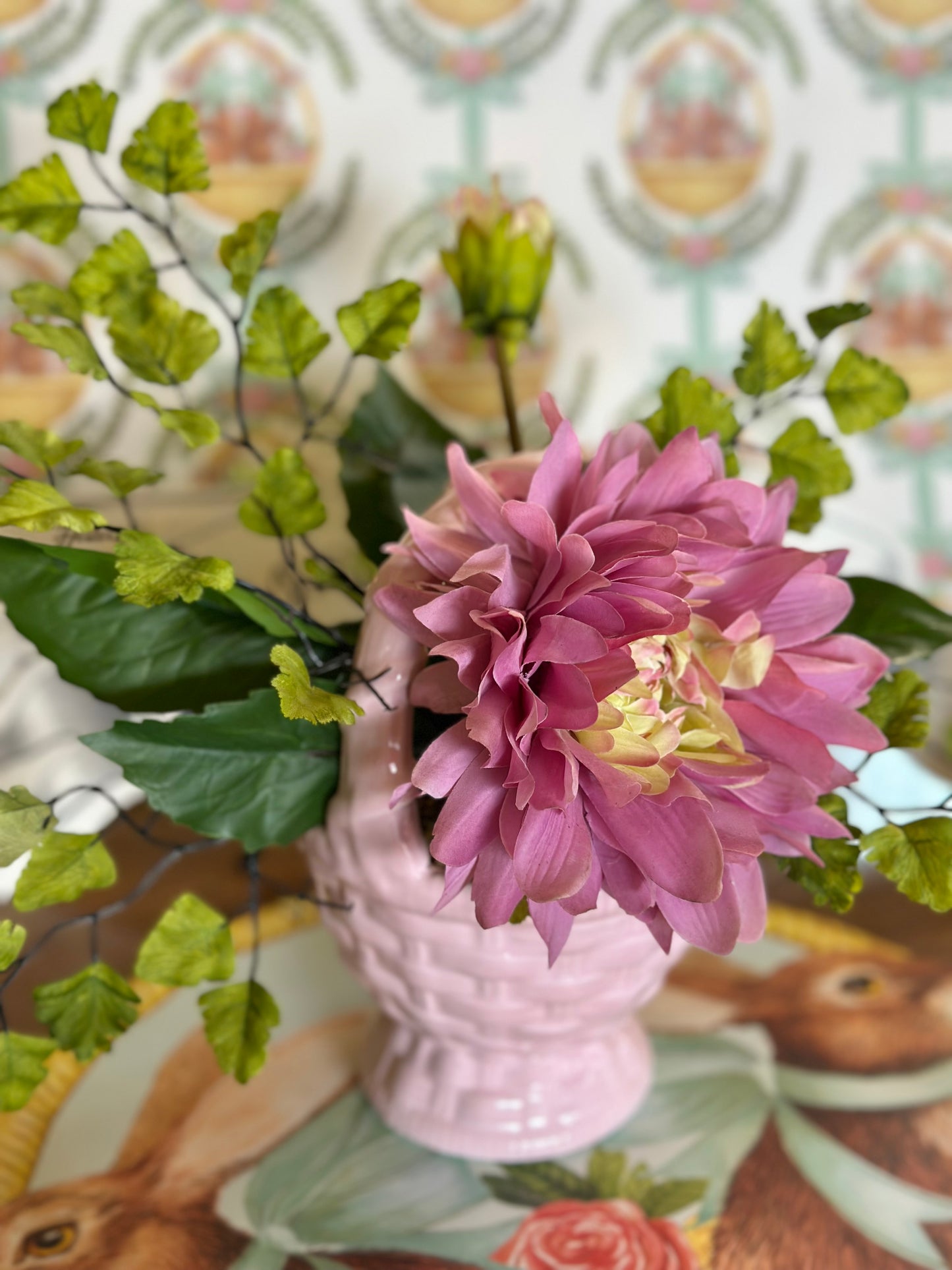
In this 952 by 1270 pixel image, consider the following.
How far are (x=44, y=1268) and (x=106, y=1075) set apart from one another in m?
0.10

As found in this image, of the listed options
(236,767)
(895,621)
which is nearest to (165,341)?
(236,767)

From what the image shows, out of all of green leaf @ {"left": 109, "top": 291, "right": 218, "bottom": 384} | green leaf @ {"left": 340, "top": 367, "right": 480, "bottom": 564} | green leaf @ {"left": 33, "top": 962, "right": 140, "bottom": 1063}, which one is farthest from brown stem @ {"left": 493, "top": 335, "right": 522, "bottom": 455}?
green leaf @ {"left": 33, "top": 962, "right": 140, "bottom": 1063}

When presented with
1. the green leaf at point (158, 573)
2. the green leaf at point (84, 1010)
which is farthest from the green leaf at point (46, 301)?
the green leaf at point (84, 1010)

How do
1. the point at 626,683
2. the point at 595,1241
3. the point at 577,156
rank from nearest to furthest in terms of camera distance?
the point at 626,683 < the point at 595,1241 < the point at 577,156

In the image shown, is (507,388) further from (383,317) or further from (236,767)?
(236,767)

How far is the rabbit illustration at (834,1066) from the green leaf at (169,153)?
40cm

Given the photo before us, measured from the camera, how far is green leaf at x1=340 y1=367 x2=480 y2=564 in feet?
1.41

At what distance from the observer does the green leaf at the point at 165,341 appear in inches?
13.8

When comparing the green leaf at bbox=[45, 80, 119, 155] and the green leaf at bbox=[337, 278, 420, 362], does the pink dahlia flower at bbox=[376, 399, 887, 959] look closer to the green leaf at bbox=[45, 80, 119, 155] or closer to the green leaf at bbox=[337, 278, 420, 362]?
the green leaf at bbox=[337, 278, 420, 362]

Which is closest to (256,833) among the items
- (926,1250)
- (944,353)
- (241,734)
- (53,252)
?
(241,734)

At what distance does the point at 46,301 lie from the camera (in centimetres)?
36

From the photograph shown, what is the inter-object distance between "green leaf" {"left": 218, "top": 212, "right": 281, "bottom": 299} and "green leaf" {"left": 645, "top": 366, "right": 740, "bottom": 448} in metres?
0.14

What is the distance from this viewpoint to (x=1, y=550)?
327mm

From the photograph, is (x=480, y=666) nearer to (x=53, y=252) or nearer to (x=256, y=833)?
(x=256, y=833)
